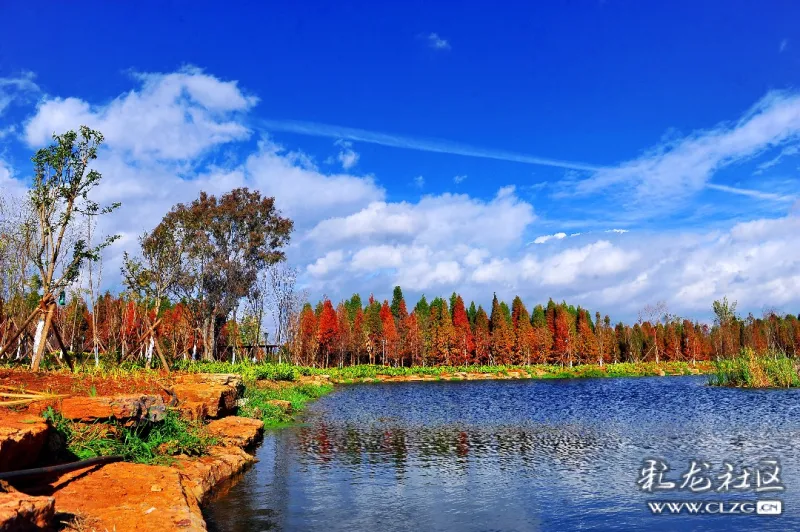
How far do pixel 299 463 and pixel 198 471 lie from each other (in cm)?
388

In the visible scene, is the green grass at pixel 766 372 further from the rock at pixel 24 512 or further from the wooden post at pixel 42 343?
the rock at pixel 24 512

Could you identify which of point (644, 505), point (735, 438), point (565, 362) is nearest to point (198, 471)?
point (644, 505)

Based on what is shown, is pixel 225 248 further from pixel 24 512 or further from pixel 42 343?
pixel 24 512

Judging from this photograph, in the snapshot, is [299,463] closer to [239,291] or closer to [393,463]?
[393,463]

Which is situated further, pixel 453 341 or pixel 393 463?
pixel 453 341

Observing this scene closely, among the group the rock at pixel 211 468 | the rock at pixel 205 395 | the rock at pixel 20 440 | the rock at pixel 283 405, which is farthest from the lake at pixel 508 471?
the rock at pixel 20 440

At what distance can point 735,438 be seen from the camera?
61.1 feet

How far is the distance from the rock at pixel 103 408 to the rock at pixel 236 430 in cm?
342

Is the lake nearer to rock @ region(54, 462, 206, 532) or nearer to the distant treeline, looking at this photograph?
rock @ region(54, 462, 206, 532)

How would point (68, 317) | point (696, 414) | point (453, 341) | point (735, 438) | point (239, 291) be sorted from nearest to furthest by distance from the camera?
point (735, 438) < point (696, 414) < point (68, 317) < point (239, 291) < point (453, 341)

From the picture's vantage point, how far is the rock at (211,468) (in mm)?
11477

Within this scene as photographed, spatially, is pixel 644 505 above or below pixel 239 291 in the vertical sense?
below

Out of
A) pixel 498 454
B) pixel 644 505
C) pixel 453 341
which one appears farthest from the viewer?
pixel 453 341

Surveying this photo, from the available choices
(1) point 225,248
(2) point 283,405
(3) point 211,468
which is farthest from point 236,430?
(1) point 225,248
